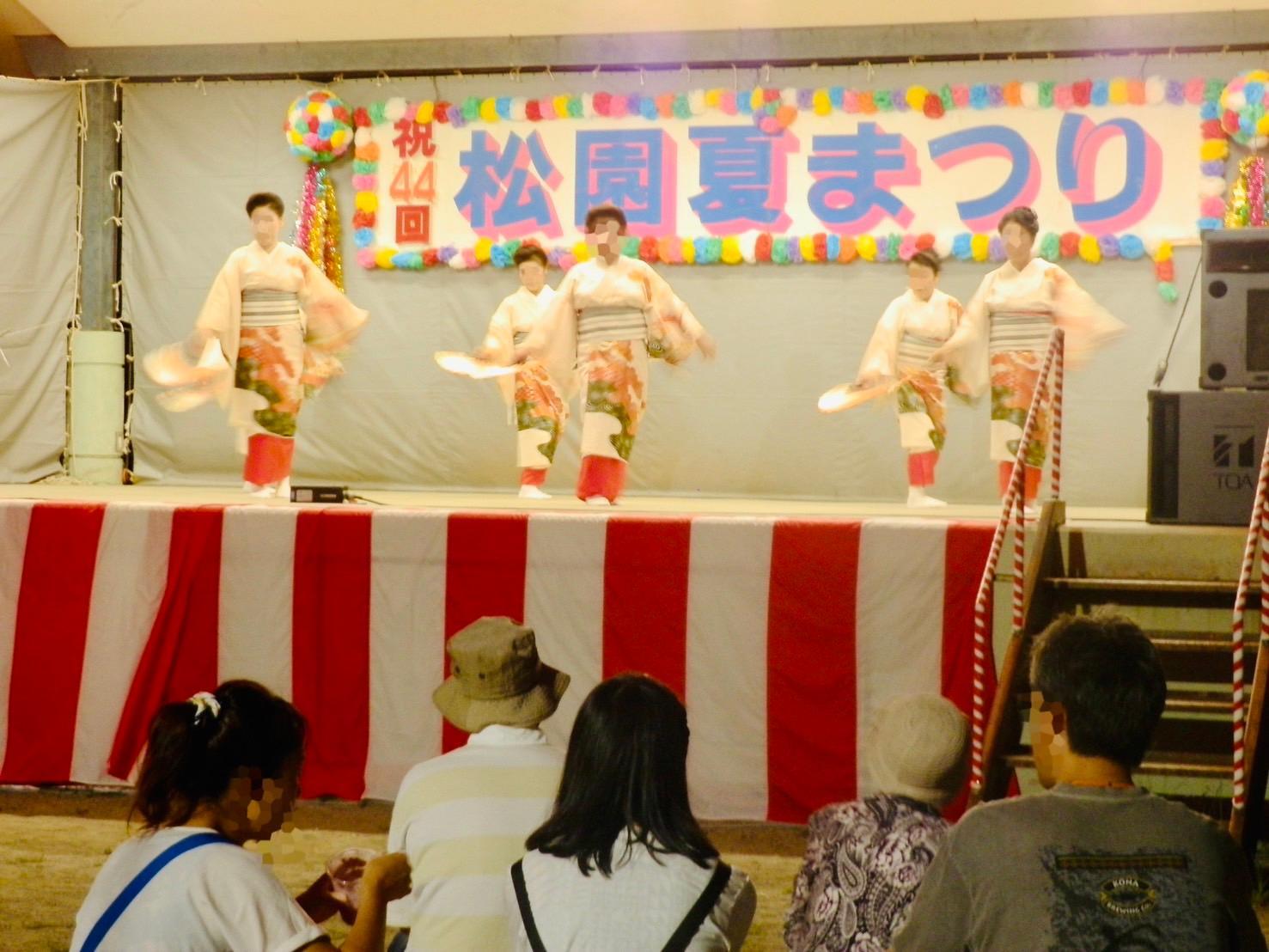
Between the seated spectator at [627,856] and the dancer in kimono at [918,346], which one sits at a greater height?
the dancer in kimono at [918,346]

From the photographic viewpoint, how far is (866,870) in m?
1.73

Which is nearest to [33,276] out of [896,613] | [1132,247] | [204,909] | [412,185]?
[412,185]

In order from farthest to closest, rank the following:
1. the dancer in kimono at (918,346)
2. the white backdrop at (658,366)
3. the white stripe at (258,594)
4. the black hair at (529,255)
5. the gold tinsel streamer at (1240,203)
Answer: the white backdrop at (658,366), the black hair at (529,255), the gold tinsel streamer at (1240,203), the dancer in kimono at (918,346), the white stripe at (258,594)

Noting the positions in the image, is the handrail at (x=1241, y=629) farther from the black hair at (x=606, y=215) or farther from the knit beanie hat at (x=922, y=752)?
the black hair at (x=606, y=215)

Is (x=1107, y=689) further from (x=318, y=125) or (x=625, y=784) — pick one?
(x=318, y=125)

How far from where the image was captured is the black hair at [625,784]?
1.62 metres

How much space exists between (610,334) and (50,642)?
95.7 inches

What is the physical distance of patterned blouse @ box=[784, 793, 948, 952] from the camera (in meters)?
1.71

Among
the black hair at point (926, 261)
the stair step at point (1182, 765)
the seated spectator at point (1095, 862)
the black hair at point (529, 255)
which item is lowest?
the stair step at point (1182, 765)

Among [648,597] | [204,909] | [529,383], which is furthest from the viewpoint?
[529,383]

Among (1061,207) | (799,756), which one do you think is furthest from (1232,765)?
(1061,207)

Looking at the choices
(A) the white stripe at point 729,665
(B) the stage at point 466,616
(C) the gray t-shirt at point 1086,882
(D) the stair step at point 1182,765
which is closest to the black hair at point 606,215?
(B) the stage at point 466,616

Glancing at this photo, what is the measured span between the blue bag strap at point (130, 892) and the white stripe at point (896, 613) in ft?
8.83

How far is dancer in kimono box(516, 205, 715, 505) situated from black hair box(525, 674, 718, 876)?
4.13 m
